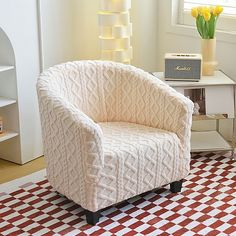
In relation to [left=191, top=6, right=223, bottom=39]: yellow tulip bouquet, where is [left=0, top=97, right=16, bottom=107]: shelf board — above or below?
below

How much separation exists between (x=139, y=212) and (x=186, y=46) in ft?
5.34

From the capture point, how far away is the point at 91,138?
112 inches

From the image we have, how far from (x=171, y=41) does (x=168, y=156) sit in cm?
146

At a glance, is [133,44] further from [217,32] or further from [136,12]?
[217,32]

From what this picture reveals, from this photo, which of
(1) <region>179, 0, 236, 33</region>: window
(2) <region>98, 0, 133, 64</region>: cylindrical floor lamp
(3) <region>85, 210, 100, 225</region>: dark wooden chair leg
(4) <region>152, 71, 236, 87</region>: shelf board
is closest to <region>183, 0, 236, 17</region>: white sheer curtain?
(1) <region>179, 0, 236, 33</region>: window

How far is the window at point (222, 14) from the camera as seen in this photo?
161 inches

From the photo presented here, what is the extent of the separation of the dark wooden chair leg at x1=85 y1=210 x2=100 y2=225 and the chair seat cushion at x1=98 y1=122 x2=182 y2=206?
0.09 meters

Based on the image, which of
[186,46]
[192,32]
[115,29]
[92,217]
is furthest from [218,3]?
[92,217]

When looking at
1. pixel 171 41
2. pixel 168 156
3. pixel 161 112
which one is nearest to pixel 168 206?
pixel 168 156

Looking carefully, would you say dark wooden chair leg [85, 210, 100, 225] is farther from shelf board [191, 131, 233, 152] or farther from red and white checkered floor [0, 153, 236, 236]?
shelf board [191, 131, 233, 152]

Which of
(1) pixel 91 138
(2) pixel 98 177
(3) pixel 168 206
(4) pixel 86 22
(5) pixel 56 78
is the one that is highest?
(4) pixel 86 22

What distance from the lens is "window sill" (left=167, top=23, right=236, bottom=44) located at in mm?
4043

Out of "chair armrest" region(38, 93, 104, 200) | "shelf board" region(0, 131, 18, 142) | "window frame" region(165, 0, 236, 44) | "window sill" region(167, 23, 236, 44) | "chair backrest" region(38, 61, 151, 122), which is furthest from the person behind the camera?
"window frame" region(165, 0, 236, 44)

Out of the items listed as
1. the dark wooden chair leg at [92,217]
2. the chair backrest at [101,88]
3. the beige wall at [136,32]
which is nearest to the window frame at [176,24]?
the beige wall at [136,32]
